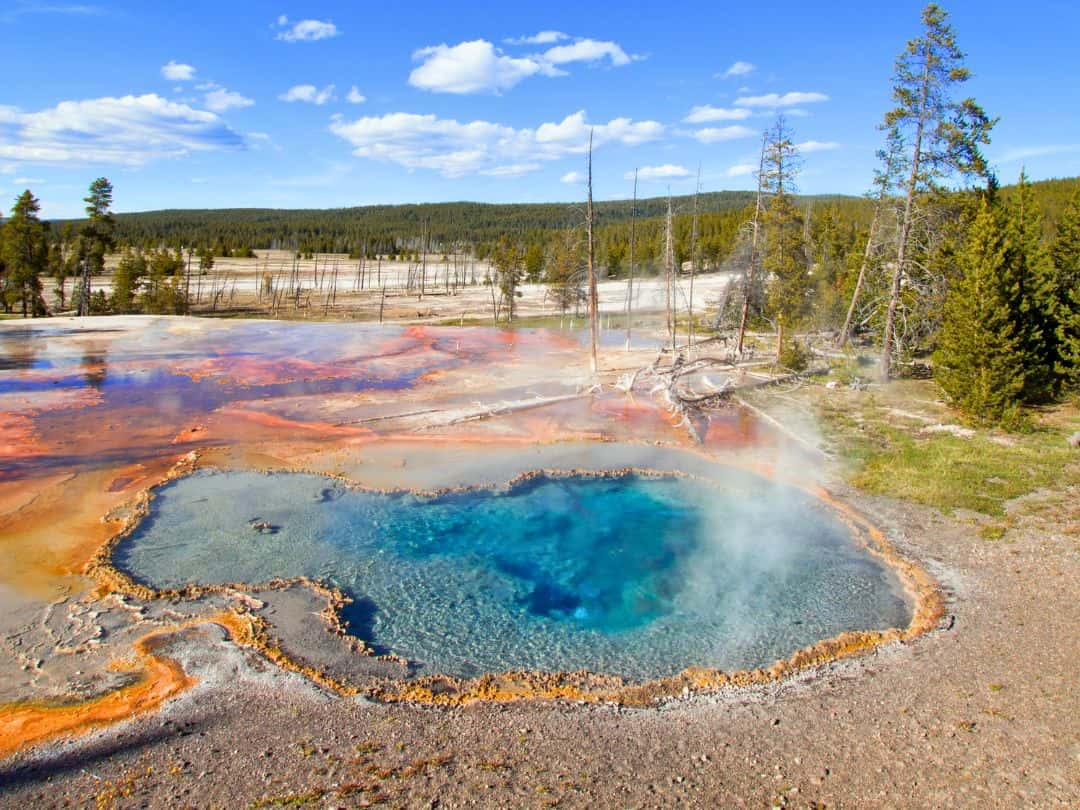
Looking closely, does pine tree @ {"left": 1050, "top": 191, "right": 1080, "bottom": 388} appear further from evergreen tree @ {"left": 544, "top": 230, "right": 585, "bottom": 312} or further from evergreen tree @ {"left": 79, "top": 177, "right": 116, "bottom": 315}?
evergreen tree @ {"left": 79, "top": 177, "right": 116, "bottom": 315}

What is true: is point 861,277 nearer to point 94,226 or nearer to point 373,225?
point 94,226

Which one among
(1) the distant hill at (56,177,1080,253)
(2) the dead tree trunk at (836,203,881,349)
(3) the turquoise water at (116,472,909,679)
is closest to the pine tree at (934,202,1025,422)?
(2) the dead tree trunk at (836,203,881,349)

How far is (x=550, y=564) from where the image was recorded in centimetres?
1427

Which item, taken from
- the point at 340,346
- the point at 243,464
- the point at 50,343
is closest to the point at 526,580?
the point at 243,464

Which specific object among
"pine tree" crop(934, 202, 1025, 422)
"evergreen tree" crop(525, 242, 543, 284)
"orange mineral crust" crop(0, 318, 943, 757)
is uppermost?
"evergreen tree" crop(525, 242, 543, 284)

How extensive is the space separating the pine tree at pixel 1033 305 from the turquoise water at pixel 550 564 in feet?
38.0

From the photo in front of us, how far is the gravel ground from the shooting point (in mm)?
7473

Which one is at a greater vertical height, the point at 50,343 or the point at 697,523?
the point at 50,343

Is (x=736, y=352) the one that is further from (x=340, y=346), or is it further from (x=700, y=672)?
(x=700, y=672)

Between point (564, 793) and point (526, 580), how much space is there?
20.0ft

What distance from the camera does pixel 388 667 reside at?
10.3 m

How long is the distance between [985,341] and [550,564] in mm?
15500

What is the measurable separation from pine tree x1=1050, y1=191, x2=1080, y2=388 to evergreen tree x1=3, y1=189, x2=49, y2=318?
203 feet

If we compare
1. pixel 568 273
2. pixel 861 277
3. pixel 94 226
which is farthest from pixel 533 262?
pixel 861 277
